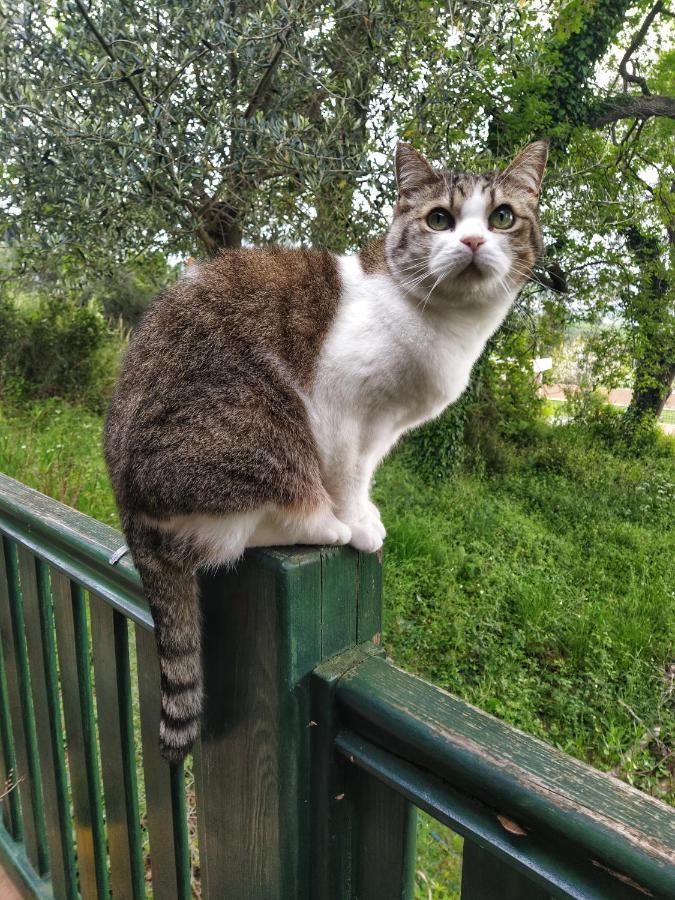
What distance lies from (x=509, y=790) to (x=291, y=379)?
821 mm

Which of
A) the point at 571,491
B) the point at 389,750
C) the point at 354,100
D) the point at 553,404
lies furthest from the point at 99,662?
the point at 553,404

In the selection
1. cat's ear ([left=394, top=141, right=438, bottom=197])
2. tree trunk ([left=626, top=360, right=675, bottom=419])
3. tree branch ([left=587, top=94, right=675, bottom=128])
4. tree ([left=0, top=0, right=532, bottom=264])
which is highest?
tree branch ([left=587, top=94, right=675, bottom=128])

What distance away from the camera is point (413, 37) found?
2752 millimetres

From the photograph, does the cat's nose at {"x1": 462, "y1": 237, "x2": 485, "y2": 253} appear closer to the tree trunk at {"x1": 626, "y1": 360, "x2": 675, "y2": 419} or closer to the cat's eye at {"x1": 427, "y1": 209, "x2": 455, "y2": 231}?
the cat's eye at {"x1": 427, "y1": 209, "x2": 455, "y2": 231}

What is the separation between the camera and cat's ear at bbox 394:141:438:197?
4.63 ft

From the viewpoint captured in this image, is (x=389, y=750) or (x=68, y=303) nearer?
(x=389, y=750)

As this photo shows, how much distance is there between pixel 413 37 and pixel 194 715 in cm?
304

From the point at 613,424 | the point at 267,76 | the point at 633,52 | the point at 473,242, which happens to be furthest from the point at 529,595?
the point at 633,52

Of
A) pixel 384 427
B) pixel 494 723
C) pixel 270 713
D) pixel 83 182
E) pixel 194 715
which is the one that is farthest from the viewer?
pixel 83 182

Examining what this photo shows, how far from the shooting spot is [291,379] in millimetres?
1178

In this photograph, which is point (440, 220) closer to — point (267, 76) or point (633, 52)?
point (267, 76)

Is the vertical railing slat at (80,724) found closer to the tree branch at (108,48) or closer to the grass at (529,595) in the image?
the grass at (529,595)

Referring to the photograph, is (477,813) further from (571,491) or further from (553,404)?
(553,404)

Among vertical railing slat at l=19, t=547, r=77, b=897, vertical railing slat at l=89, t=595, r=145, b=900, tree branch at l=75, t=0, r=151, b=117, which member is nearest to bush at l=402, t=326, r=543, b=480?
tree branch at l=75, t=0, r=151, b=117
